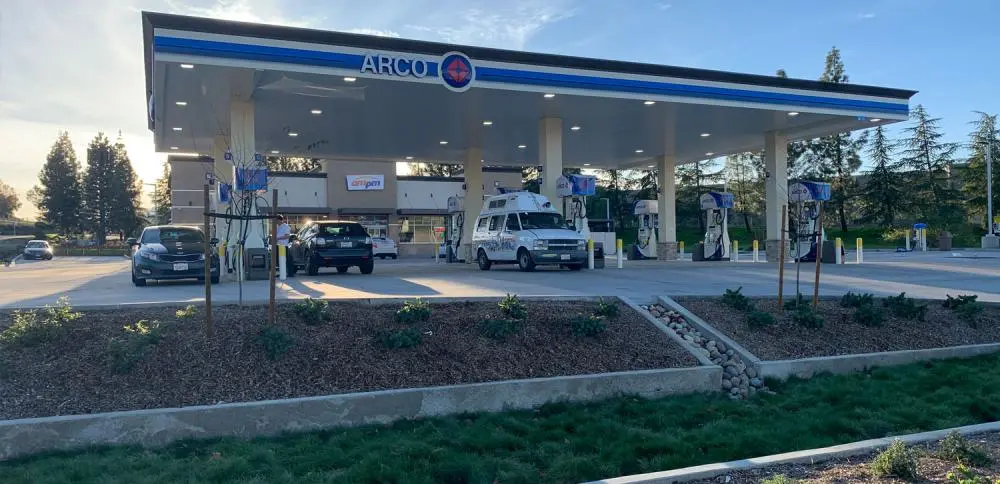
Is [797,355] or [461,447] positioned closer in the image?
[461,447]

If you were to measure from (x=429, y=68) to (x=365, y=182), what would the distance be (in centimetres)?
2910

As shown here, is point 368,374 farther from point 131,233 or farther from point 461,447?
point 131,233

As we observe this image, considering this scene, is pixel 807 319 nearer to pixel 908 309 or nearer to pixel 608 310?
pixel 908 309

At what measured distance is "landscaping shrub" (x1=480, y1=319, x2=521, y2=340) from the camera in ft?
25.8

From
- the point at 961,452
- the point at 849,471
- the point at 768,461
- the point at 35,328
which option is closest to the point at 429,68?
the point at 35,328

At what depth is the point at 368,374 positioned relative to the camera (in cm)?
681

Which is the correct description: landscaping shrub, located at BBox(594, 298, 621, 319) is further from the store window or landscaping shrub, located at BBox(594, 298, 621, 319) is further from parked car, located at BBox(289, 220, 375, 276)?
the store window

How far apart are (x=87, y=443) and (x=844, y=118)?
2387 cm

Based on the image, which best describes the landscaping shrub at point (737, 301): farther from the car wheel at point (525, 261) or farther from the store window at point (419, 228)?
the store window at point (419, 228)

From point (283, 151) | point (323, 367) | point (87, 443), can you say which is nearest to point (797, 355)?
point (323, 367)

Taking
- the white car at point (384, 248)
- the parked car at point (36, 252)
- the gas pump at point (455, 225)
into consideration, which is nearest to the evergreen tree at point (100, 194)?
the parked car at point (36, 252)

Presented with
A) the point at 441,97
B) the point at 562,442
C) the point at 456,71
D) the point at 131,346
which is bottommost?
the point at 562,442

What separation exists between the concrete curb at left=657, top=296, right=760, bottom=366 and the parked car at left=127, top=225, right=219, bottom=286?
10179 millimetres

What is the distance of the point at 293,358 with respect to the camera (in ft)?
22.8
